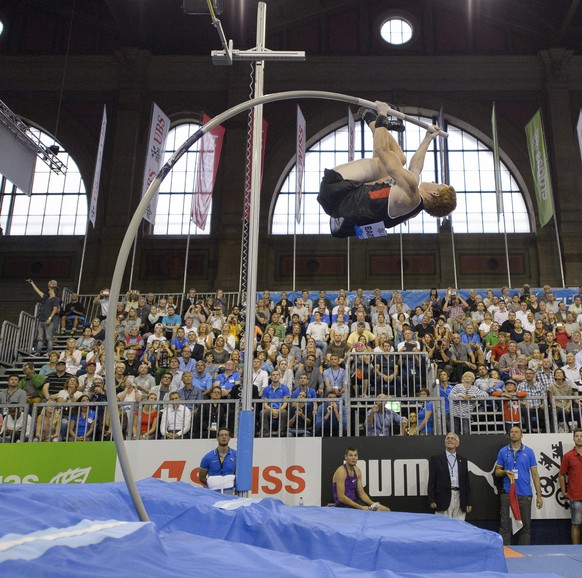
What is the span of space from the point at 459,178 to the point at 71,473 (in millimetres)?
18245

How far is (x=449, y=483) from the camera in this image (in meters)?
10.3

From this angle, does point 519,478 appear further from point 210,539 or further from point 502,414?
point 210,539

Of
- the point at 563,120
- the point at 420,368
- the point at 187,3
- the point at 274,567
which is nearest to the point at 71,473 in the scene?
the point at 420,368

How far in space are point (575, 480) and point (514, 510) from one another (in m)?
0.99

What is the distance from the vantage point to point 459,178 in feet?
82.4

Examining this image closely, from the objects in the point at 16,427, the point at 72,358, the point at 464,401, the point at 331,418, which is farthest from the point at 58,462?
the point at 464,401

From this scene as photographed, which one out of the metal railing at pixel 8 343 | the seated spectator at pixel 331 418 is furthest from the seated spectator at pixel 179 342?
the metal railing at pixel 8 343

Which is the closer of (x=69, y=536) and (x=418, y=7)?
(x=69, y=536)

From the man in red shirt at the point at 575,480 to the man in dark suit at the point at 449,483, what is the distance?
4.80 feet

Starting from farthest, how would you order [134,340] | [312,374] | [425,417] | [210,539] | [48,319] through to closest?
[48,319]
[134,340]
[312,374]
[425,417]
[210,539]

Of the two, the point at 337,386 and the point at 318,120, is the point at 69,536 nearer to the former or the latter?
the point at 337,386

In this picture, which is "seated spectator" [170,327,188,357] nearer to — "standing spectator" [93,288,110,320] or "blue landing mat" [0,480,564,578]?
"standing spectator" [93,288,110,320]

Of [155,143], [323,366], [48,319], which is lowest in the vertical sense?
[323,366]

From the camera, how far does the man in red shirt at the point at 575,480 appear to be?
33.3 ft
